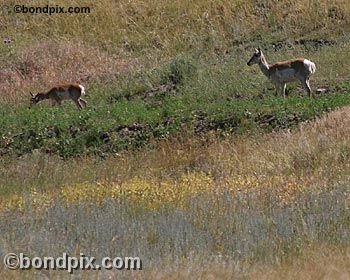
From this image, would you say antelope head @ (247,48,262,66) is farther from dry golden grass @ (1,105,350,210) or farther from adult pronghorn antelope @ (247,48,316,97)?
dry golden grass @ (1,105,350,210)

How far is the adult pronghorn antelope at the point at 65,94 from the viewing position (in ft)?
79.3

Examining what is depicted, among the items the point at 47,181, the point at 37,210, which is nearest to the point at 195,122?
the point at 47,181

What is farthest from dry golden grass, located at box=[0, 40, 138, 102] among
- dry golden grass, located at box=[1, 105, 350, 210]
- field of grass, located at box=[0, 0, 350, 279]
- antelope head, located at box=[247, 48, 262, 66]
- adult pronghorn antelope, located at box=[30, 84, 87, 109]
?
dry golden grass, located at box=[1, 105, 350, 210]

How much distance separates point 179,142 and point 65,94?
7.28m

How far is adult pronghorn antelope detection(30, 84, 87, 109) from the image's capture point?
24.2m

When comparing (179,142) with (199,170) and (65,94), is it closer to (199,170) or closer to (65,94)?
(199,170)

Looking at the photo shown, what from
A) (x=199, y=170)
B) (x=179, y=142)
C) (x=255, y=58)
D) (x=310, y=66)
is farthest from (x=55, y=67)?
(x=199, y=170)

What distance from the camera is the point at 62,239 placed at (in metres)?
8.91

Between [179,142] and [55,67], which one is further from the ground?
[55,67]

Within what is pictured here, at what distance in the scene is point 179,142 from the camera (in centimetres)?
1783

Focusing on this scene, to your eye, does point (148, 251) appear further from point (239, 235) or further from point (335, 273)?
point (335, 273)

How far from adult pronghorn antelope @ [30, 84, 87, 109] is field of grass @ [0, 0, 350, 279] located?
1.11 ft

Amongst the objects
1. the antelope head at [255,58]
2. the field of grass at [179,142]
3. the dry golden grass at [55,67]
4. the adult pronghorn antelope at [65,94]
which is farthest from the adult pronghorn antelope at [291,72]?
the dry golden grass at [55,67]

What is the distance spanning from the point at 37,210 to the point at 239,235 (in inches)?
107
